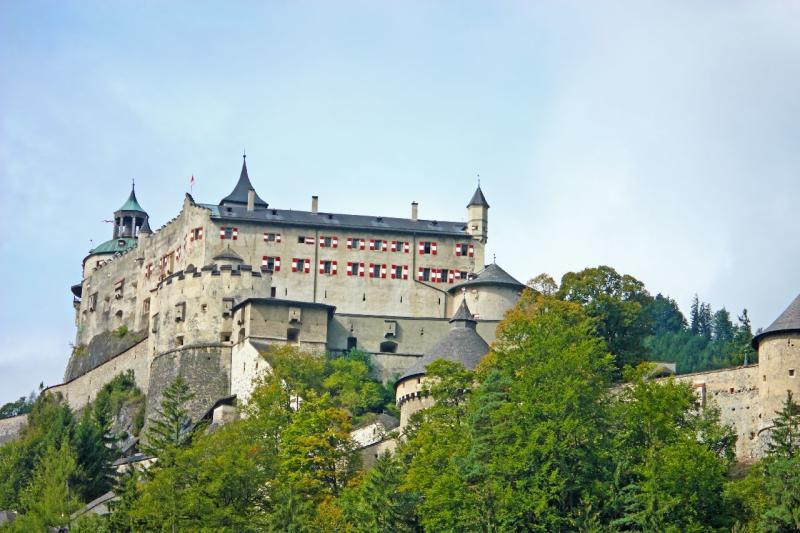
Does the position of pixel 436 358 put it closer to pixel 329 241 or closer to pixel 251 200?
pixel 329 241

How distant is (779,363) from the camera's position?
5650 cm

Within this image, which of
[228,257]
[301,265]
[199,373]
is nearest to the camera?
[199,373]

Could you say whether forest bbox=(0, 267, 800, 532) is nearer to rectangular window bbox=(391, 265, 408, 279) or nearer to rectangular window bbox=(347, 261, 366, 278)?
rectangular window bbox=(347, 261, 366, 278)

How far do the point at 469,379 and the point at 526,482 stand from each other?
473 inches

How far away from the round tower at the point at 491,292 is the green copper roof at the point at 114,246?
30.1 m

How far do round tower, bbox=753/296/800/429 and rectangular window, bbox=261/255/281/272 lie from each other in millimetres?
39788

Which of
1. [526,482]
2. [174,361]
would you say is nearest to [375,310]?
[174,361]

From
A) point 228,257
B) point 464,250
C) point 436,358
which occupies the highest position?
point 464,250

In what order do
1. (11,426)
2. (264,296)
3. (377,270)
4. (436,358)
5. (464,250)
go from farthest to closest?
(11,426), (464,250), (377,270), (264,296), (436,358)

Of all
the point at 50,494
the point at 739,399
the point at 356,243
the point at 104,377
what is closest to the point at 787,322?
the point at 739,399

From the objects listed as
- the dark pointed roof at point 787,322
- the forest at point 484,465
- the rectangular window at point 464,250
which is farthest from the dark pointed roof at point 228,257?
the dark pointed roof at point 787,322

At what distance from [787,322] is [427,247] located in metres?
39.4

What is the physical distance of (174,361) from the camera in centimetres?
8500

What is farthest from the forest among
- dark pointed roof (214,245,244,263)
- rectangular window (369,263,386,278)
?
rectangular window (369,263,386,278)
